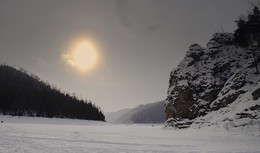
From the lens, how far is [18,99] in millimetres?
73688

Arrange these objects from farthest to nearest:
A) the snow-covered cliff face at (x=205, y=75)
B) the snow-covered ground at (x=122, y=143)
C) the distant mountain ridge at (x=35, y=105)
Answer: the distant mountain ridge at (x=35, y=105), the snow-covered cliff face at (x=205, y=75), the snow-covered ground at (x=122, y=143)

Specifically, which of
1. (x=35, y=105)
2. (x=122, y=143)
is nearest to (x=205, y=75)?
(x=122, y=143)

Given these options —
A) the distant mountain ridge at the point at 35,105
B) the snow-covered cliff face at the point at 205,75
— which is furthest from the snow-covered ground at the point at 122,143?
the distant mountain ridge at the point at 35,105

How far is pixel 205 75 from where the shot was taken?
1407 inches

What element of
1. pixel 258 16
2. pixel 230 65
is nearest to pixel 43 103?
pixel 230 65

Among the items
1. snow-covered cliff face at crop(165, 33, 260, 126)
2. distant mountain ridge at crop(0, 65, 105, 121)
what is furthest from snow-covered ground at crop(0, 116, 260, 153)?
distant mountain ridge at crop(0, 65, 105, 121)

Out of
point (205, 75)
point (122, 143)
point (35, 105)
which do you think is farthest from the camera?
point (35, 105)

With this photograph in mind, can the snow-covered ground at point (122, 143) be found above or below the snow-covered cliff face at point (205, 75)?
below

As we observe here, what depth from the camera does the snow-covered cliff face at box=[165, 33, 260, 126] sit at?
102 ft

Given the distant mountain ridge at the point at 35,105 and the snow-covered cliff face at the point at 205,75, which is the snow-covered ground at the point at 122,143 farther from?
the distant mountain ridge at the point at 35,105

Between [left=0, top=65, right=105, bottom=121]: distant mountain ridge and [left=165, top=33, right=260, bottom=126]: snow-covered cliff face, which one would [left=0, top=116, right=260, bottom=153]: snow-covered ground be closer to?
[left=165, top=33, right=260, bottom=126]: snow-covered cliff face

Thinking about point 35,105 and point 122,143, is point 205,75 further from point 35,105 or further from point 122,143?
point 35,105

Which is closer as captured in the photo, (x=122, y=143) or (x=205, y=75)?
(x=122, y=143)

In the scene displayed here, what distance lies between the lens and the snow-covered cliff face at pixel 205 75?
1223 inches
